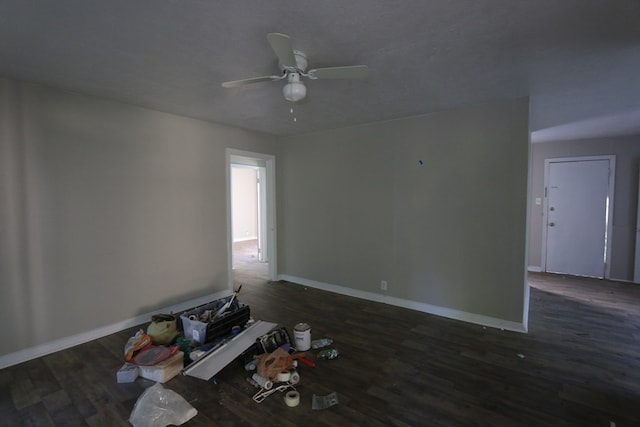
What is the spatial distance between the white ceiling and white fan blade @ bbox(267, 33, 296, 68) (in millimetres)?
185

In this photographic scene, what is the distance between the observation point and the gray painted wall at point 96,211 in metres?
2.54

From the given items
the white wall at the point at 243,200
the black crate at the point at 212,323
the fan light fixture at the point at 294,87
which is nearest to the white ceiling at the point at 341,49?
the fan light fixture at the point at 294,87

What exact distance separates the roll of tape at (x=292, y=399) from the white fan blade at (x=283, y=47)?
7.31 ft

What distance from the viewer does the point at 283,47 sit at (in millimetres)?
1603

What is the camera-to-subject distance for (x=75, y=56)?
6.89 ft

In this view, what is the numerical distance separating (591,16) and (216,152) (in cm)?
381

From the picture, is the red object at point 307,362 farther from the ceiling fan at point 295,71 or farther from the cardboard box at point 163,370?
the ceiling fan at point 295,71

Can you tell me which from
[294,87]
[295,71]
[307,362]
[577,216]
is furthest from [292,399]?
[577,216]

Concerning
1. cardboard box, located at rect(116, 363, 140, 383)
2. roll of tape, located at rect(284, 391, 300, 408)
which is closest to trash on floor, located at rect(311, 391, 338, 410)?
roll of tape, located at rect(284, 391, 300, 408)

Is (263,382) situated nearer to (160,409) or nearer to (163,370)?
(160,409)

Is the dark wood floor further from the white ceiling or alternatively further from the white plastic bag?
the white ceiling

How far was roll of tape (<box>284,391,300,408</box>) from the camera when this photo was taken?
6.65ft

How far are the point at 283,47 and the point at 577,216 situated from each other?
612cm

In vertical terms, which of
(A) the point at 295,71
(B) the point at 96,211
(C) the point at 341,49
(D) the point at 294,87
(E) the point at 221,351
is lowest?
(E) the point at 221,351
